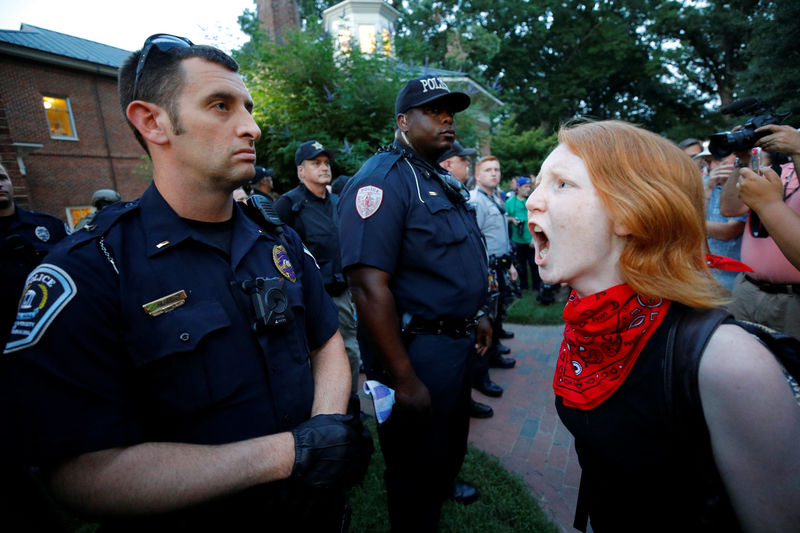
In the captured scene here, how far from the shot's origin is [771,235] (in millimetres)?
1875

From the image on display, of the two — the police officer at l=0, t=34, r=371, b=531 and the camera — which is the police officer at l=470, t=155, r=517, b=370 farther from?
the police officer at l=0, t=34, r=371, b=531

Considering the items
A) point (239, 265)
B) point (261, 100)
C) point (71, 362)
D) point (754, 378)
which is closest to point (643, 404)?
point (754, 378)

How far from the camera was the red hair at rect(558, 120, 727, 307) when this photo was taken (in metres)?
1.07

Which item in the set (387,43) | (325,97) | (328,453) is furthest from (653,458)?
(387,43)

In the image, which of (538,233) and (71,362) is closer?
(71,362)

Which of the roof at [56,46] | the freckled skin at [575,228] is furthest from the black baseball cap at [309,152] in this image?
the roof at [56,46]

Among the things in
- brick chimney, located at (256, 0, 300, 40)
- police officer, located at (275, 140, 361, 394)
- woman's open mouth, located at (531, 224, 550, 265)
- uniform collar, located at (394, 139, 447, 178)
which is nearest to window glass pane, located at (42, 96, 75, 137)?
brick chimney, located at (256, 0, 300, 40)

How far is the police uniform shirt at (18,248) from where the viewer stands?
264cm

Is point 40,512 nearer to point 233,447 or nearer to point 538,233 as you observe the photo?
point 233,447

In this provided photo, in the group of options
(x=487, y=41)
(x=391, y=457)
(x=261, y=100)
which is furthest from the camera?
(x=487, y=41)

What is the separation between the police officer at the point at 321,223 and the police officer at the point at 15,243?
73.3 inches

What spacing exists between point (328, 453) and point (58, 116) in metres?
20.3

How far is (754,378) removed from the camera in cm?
90

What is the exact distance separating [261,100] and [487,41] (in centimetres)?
1671
